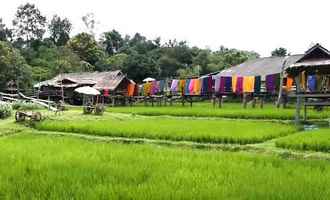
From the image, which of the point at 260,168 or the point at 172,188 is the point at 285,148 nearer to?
the point at 260,168

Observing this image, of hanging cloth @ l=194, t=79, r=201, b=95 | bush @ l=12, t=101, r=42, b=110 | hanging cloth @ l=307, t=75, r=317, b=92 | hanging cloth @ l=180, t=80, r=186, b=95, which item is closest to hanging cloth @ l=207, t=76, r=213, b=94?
hanging cloth @ l=194, t=79, r=201, b=95

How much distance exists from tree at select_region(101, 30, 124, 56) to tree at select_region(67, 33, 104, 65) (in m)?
9.37

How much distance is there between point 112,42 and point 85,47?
11733 mm

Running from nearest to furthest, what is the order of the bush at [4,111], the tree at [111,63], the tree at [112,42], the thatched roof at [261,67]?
1. the bush at [4,111]
2. the thatched roof at [261,67]
3. the tree at [111,63]
4. the tree at [112,42]

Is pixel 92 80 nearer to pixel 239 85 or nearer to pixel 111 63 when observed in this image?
pixel 111 63

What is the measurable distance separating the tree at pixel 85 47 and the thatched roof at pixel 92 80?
1231cm

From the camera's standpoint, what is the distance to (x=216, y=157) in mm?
6906

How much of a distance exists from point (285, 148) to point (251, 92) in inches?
539

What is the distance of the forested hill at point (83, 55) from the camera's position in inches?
1421

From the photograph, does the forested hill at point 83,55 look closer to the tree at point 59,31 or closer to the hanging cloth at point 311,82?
the tree at point 59,31

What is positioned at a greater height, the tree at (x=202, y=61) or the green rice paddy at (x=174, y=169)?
the tree at (x=202, y=61)

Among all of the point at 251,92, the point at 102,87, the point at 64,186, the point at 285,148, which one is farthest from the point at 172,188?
the point at 102,87

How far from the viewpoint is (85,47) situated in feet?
161

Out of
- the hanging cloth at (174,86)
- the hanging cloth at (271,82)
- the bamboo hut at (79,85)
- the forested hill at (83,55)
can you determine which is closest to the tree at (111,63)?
the forested hill at (83,55)
